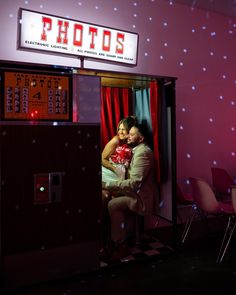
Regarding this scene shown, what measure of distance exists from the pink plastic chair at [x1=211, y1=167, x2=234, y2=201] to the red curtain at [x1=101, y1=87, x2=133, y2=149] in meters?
1.35

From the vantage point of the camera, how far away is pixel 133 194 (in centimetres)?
341

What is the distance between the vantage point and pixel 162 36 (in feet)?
13.3

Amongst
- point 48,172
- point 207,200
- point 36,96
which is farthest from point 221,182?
point 36,96

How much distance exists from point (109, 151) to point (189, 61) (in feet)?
5.23

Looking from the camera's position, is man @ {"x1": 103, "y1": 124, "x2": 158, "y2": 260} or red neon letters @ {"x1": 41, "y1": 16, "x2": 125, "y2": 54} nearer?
red neon letters @ {"x1": 41, "y1": 16, "x2": 125, "y2": 54}

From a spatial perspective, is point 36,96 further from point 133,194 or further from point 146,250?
point 146,250

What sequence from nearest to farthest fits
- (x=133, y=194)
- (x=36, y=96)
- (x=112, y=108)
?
(x=36, y=96) → (x=133, y=194) → (x=112, y=108)

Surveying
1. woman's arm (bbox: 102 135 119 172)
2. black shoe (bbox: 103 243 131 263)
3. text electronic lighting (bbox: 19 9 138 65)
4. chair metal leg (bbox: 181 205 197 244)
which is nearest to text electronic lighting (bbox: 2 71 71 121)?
text electronic lighting (bbox: 19 9 138 65)

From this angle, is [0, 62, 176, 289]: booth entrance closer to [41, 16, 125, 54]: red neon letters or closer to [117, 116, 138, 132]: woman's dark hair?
[41, 16, 125, 54]: red neon letters

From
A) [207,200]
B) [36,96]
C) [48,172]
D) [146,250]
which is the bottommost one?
[146,250]

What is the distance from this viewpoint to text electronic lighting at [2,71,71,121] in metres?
2.61

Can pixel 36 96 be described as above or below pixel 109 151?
above

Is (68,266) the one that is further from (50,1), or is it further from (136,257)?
(50,1)

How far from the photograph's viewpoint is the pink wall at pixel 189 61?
3.71 metres
